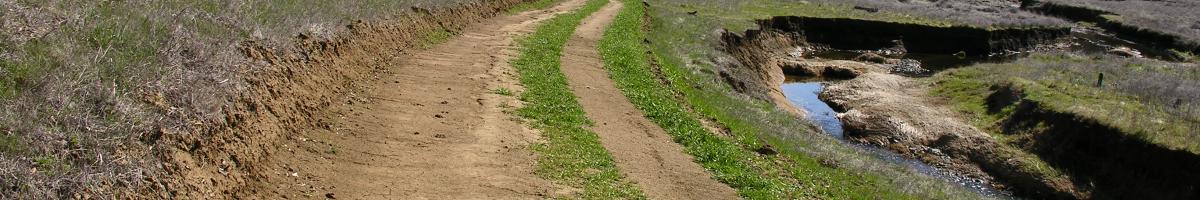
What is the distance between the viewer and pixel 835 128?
83.5 ft

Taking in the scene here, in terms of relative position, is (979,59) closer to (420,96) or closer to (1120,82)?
A: (1120,82)

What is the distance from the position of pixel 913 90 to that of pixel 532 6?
15302mm

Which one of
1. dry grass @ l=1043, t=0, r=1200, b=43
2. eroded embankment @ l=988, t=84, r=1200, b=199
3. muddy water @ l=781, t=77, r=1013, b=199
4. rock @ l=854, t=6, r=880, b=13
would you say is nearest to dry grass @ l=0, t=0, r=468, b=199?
muddy water @ l=781, t=77, r=1013, b=199

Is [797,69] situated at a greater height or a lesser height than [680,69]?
lesser

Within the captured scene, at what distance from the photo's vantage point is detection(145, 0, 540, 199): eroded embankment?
326 inches

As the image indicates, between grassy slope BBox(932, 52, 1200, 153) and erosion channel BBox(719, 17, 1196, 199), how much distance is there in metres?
0.57

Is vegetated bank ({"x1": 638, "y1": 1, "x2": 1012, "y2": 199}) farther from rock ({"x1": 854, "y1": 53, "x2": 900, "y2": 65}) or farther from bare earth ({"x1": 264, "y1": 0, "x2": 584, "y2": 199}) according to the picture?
rock ({"x1": 854, "y1": 53, "x2": 900, "y2": 65})

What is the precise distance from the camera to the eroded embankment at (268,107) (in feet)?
27.2

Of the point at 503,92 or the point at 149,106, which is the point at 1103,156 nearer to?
the point at 503,92

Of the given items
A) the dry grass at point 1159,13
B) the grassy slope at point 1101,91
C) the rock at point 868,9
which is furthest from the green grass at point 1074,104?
the dry grass at point 1159,13

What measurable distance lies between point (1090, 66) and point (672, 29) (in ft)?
48.3

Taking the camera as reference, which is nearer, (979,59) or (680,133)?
(680,133)

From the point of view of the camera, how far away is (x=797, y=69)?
36.4 meters

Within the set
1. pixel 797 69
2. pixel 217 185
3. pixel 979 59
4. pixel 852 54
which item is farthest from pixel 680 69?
pixel 979 59
